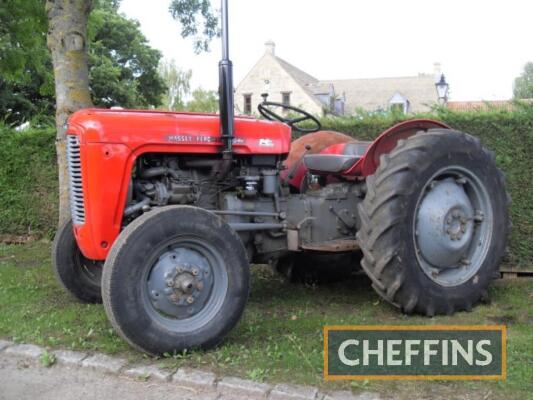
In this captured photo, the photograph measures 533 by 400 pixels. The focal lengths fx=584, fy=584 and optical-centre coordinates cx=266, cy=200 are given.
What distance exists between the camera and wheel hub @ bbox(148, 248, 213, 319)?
3627 millimetres

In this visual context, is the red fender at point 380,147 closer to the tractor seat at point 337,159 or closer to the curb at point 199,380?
the tractor seat at point 337,159

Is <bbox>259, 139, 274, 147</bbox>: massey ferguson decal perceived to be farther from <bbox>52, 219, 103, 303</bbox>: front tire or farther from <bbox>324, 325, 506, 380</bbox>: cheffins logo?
<bbox>52, 219, 103, 303</bbox>: front tire

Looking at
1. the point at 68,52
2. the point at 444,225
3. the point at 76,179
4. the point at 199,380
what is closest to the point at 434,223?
the point at 444,225

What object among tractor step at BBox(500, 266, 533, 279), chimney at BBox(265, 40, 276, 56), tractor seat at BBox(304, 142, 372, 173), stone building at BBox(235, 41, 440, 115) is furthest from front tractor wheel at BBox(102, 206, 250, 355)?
chimney at BBox(265, 40, 276, 56)

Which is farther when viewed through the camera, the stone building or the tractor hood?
the stone building

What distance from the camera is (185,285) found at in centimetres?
365

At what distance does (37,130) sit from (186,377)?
6.52 metres

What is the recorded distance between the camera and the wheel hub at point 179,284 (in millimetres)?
3627

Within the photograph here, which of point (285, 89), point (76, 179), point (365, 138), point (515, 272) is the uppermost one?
point (285, 89)

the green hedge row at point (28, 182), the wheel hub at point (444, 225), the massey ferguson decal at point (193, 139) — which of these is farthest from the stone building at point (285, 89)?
the massey ferguson decal at point (193, 139)

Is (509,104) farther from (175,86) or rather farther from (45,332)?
(175,86)

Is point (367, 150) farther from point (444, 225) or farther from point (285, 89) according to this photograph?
point (285, 89)

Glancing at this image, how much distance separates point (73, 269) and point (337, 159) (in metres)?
2.38

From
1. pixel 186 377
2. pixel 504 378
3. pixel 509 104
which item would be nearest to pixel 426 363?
pixel 504 378
